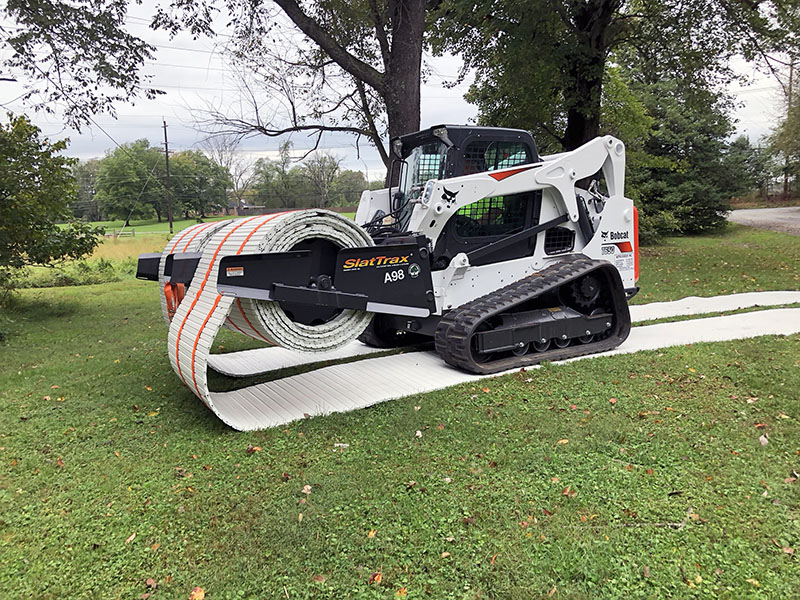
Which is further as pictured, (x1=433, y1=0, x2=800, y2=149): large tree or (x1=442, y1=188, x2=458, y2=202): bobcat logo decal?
(x1=433, y1=0, x2=800, y2=149): large tree

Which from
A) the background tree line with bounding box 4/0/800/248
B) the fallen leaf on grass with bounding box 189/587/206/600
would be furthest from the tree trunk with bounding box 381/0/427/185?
the fallen leaf on grass with bounding box 189/587/206/600

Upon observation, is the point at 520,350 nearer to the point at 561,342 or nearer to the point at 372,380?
the point at 561,342

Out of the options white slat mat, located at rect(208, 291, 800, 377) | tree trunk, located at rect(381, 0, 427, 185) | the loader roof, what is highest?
tree trunk, located at rect(381, 0, 427, 185)

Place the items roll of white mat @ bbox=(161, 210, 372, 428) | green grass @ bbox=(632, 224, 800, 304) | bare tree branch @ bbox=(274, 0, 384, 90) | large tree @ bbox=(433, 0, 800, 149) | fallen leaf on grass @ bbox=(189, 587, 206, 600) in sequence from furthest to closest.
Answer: large tree @ bbox=(433, 0, 800, 149) < green grass @ bbox=(632, 224, 800, 304) < bare tree branch @ bbox=(274, 0, 384, 90) < roll of white mat @ bbox=(161, 210, 372, 428) < fallen leaf on grass @ bbox=(189, 587, 206, 600)

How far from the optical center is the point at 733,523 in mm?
2865

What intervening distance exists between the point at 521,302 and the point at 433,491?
2.98 meters

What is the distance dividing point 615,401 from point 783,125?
3913 centimetres

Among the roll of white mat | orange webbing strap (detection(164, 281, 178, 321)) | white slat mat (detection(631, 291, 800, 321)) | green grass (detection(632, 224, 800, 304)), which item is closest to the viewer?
the roll of white mat

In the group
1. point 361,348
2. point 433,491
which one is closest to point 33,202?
point 361,348

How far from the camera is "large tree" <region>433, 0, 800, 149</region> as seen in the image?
39.0 ft

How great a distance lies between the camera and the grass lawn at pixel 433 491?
255 cm

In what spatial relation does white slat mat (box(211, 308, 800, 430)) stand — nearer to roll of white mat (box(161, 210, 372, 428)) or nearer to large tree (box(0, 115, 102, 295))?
roll of white mat (box(161, 210, 372, 428))

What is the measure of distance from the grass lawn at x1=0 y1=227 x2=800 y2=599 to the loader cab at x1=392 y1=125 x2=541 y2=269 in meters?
1.59

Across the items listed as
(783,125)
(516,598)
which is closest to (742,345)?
(516,598)
